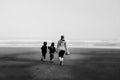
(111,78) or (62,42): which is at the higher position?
(62,42)

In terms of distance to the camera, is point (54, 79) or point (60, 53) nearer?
point (54, 79)

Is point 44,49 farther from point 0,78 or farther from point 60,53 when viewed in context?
point 0,78

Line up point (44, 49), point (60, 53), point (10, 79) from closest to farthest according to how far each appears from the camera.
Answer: point (10, 79) → point (60, 53) → point (44, 49)

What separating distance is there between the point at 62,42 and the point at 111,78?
6490mm

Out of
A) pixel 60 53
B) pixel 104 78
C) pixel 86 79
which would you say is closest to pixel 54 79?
pixel 86 79

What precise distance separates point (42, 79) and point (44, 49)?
8133mm

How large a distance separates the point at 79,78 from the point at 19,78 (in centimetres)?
235

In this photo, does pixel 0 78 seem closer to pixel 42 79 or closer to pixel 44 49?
pixel 42 79

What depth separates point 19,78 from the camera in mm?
10758

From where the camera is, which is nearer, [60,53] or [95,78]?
[95,78]

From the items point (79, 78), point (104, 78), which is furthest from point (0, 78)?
point (104, 78)

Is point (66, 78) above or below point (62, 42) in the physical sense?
below

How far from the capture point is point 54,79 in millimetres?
10625

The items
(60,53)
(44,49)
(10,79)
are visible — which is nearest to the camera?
(10,79)
